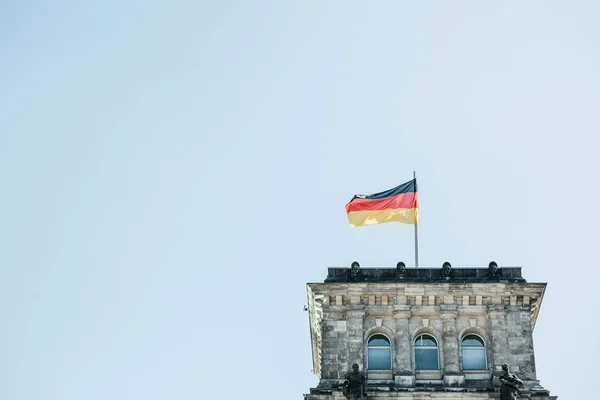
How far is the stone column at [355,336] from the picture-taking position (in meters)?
74.0

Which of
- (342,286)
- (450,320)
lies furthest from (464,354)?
(342,286)

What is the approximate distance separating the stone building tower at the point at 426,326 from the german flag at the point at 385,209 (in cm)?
425

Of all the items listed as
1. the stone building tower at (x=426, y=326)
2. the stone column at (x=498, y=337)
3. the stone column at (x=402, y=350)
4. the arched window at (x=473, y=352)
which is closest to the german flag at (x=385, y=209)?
the stone building tower at (x=426, y=326)

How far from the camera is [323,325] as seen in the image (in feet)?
247

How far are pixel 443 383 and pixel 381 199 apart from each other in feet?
39.8

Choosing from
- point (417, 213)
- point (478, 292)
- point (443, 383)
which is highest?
point (417, 213)

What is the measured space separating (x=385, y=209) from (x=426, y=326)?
8.20 m

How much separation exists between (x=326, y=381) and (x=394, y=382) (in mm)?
3505

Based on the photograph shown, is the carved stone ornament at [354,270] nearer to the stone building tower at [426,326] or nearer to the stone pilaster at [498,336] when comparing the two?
the stone building tower at [426,326]

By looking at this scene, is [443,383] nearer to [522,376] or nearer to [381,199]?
[522,376]

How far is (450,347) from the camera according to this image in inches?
2936

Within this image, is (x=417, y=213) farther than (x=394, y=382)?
Yes

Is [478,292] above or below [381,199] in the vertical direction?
below

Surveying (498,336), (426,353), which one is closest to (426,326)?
(426,353)
